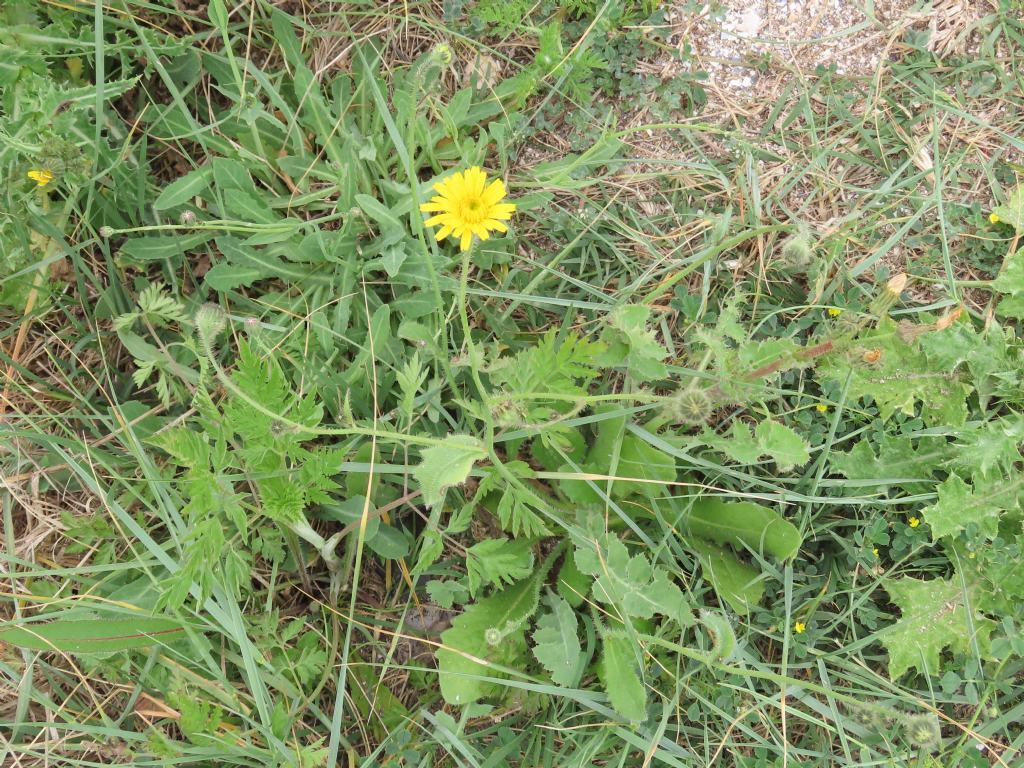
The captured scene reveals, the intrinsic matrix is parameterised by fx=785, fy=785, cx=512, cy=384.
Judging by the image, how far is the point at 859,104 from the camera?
2.59 meters

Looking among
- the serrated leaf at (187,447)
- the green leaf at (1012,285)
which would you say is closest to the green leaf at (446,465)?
the serrated leaf at (187,447)

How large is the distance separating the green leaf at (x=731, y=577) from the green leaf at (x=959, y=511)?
514mm

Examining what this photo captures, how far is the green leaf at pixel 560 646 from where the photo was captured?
2146 mm

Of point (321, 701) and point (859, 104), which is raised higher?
point (859, 104)

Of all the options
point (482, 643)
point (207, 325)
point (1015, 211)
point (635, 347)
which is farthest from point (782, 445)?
point (207, 325)

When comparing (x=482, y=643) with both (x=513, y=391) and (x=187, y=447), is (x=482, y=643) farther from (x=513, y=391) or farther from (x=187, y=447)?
(x=187, y=447)

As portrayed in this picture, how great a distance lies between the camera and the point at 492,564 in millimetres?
2127

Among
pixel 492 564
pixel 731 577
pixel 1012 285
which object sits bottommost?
pixel 731 577

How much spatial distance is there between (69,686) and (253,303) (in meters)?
1.28

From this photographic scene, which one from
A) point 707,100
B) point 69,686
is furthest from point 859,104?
point 69,686

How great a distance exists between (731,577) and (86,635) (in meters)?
1.79

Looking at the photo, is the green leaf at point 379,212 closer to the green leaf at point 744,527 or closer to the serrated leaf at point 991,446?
the green leaf at point 744,527

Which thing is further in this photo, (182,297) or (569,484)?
(182,297)

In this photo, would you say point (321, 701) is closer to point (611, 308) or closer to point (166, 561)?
point (166, 561)
